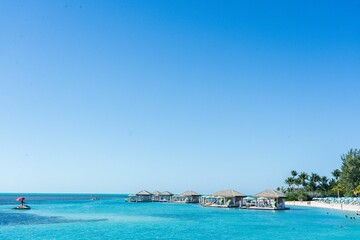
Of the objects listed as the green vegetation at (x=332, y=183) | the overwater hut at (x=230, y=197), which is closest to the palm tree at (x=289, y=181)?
the green vegetation at (x=332, y=183)

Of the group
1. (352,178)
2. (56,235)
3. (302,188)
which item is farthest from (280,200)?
(56,235)

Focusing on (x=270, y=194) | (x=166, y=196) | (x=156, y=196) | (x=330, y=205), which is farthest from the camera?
(x=156, y=196)

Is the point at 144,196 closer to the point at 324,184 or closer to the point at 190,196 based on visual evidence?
the point at 190,196

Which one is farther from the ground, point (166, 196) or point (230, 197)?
point (230, 197)

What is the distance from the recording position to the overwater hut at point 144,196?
89.2 meters

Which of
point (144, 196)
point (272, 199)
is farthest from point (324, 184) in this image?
point (144, 196)

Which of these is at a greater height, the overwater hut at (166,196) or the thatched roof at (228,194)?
the thatched roof at (228,194)

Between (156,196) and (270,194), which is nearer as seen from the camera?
(270,194)

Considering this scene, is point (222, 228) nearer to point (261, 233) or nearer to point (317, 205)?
point (261, 233)

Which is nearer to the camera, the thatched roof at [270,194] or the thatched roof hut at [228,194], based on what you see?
the thatched roof at [270,194]

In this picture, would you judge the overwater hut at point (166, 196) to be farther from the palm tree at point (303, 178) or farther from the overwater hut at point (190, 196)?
the palm tree at point (303, 178)

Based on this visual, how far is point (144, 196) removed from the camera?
93500mm

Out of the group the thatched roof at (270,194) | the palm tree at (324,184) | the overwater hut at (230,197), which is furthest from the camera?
the palm tree at (324,184)

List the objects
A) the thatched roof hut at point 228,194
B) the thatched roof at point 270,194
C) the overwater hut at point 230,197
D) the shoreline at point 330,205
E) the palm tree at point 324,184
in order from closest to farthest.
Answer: the shoreline at point 330,205 < the thatched roof at point 270,194 < the thatched roof hut at point 228,194 < the overwater hut at point 230,197 < the palm tree at point 324,184
